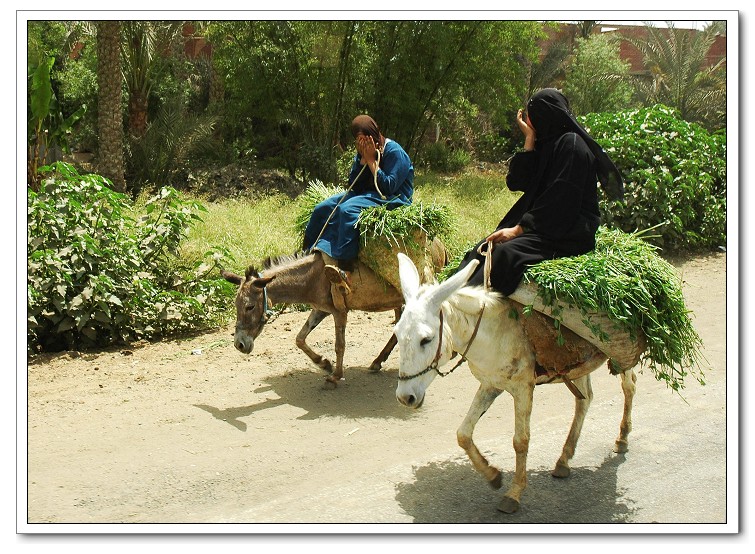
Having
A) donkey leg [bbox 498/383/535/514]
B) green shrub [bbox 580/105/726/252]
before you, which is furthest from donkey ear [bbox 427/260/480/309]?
green shrub [bbox 580/105/726/252]

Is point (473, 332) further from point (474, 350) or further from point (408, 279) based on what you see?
point (408, 279)

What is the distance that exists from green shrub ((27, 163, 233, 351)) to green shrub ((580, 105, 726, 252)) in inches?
277

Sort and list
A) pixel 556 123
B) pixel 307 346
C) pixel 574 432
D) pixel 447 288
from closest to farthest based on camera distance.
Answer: pixel 447 288 → pixel 556 123 → pixel 574 432 → pixel 307 346

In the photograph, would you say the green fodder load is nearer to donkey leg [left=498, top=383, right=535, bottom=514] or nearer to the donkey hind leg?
the donkey hind leg

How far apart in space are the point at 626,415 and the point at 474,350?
77.5 inches

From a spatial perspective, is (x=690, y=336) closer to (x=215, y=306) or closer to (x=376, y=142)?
(x=376, y=142)

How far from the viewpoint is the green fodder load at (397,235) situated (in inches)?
292

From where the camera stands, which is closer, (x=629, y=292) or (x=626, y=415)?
(x=629, y=292)

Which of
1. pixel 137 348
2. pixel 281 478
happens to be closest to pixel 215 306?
pixel 137 348

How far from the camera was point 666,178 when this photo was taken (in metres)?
12.7

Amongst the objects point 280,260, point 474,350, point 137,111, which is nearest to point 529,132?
point 474,350

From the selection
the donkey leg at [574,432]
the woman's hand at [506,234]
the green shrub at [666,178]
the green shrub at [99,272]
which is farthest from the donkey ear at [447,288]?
the green shrub at [666,178]
